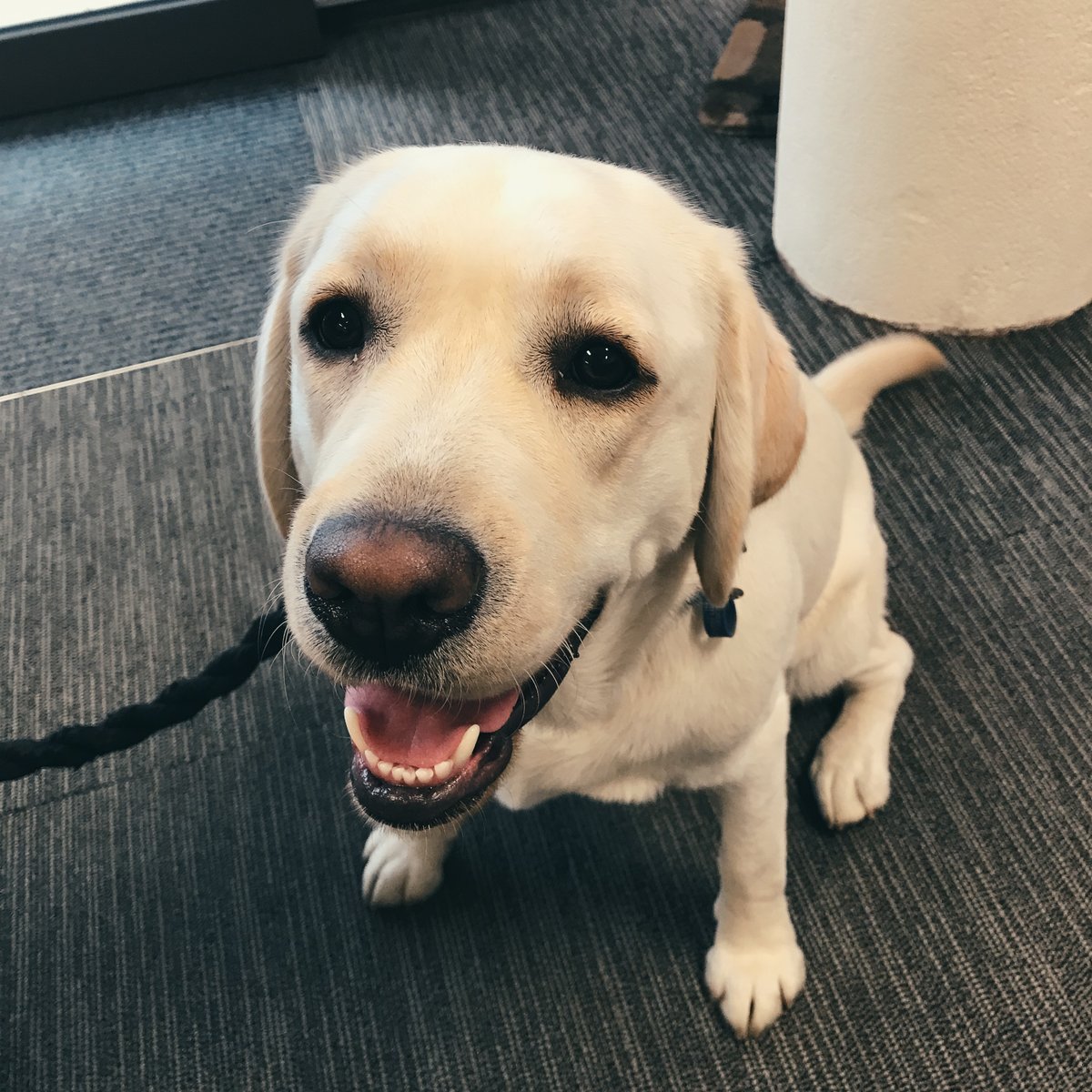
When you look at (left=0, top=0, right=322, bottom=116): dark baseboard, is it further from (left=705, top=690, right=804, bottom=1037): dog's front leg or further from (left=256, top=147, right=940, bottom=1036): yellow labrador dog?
(left=705, top=690, right=804, bottom=1037): dog's front leg

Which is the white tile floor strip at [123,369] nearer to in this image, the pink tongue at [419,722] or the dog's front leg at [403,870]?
the dog's front leg at [403,870]

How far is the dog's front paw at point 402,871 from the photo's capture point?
1.65m

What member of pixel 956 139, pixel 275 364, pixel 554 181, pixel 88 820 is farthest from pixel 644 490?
pixel 956 139

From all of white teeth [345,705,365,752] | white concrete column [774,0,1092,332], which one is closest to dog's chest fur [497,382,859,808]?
white teeth [345,705,365,752]

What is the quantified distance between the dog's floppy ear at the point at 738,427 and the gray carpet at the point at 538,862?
0.75 m

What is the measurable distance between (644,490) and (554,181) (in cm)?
33

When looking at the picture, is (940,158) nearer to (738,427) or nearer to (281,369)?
(738,427)

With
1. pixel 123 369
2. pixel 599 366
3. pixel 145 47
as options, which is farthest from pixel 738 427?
pixel 145 47

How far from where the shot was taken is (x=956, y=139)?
217cm

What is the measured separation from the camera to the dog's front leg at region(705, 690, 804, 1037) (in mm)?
1401

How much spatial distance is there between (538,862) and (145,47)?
3.23 meters

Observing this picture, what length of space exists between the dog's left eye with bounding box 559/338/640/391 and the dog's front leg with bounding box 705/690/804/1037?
1.82 ft

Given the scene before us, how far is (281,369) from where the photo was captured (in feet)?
4.17

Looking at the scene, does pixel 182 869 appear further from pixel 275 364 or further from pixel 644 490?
pixel 644 490
